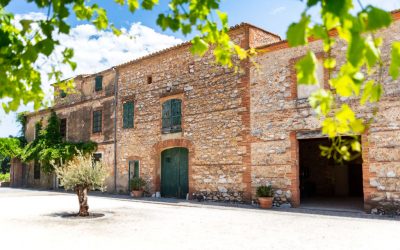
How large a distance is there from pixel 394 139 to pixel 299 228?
13.3ft

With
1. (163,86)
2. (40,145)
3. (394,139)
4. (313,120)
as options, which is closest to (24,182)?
(40,145)

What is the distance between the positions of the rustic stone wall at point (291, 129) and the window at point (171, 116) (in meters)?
3.68

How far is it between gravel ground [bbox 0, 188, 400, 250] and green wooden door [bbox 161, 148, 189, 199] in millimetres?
3607

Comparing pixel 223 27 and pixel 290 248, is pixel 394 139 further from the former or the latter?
pixel 223 27

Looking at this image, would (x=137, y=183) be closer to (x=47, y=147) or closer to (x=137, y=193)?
(x=137, y=193)

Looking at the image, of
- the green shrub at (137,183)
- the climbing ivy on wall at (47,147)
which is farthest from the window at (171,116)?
the climbing ivy on wall at (47,147)

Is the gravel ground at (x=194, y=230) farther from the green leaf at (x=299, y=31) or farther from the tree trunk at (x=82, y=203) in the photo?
the green leaf at (x=299, y=31)

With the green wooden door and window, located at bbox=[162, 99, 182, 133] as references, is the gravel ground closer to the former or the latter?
the green wooden door

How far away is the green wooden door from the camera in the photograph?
605 inches

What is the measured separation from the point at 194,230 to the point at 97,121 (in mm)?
13051

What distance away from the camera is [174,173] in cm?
1577

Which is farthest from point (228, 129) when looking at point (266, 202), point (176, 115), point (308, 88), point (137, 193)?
point (137, 193)

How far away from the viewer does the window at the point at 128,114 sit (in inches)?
698

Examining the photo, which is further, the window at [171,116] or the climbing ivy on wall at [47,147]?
the climbing ivy on wall at [47,147]
